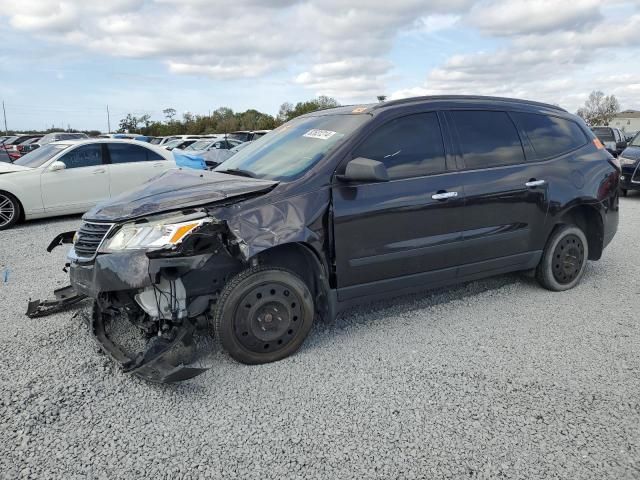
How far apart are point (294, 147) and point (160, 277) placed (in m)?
1.55

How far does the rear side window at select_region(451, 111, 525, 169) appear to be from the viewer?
408cm

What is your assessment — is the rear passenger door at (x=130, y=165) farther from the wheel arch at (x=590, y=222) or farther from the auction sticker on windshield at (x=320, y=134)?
the wheel arch at (x=590, y=222)

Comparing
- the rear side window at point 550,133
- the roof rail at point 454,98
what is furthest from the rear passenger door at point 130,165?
the rear side window at point 550,133

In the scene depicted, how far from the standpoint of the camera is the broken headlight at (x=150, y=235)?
9.88 ft

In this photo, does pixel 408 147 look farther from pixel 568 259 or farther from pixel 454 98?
pixel 568 259

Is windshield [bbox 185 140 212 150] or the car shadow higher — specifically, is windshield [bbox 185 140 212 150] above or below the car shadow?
above

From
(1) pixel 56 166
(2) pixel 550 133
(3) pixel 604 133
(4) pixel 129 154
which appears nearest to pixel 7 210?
(1) pixel 56 166

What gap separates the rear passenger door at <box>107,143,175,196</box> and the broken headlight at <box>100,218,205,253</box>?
19.9 feet

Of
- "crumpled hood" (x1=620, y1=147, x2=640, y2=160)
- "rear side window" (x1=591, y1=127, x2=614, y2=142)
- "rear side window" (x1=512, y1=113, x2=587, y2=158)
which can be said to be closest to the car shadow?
"rear side window" (x1=512, y1=113, x2=587, y2=158)

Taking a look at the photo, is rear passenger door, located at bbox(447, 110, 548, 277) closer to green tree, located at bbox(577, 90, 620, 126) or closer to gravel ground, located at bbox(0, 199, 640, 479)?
gravel ground, located at bbox(0, 199, 640, 479)

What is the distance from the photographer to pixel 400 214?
3680mm

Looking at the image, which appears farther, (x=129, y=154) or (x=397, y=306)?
(x=129, y=154)

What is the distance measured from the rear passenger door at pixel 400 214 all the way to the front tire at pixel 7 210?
7060mm

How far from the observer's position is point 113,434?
8.60ft
